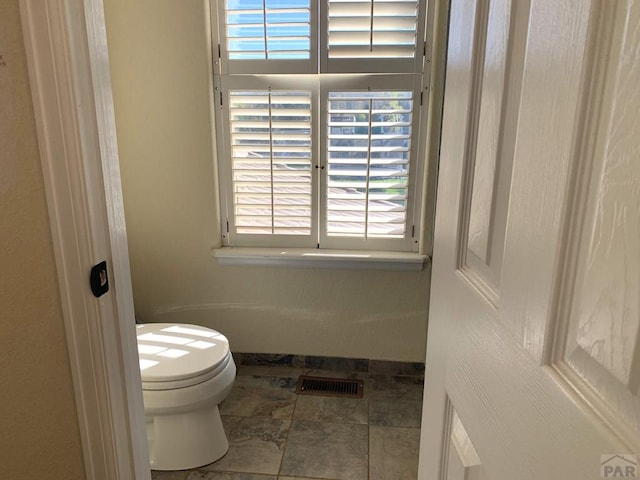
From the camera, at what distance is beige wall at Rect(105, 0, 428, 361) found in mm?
1956

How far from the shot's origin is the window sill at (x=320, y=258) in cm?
201

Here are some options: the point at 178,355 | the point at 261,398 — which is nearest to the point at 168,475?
the point at 178,355

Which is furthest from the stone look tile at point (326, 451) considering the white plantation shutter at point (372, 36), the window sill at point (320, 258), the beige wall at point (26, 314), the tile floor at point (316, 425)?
the white plantation shutter at point (372, 36)

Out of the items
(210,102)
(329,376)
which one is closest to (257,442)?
(329,376)

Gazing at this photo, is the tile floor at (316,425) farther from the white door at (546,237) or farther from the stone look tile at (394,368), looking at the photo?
the white door at (546,237)

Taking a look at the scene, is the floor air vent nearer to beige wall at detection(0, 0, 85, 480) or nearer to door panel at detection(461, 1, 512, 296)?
beige wall at detection(0, 0, 85, 480)

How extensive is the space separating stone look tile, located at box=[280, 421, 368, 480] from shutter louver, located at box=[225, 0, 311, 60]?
5.19 feet

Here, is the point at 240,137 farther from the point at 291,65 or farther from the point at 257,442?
the point at 257,442

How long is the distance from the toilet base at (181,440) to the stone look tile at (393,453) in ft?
2.05

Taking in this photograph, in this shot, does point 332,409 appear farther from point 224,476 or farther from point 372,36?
point 372,36

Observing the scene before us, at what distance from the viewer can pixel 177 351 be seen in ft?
5.24

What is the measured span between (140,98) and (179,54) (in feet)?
0.89

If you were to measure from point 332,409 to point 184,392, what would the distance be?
29.0 inches

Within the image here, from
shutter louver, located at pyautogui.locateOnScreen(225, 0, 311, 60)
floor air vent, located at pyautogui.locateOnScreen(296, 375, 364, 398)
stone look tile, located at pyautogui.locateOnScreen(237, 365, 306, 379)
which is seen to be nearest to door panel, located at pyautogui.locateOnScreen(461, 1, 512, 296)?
shutter louver, located at pyautogui.locateOnScreen(225, 0, 311, 60)
